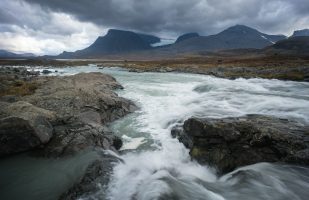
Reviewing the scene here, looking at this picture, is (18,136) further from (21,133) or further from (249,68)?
(249,68)

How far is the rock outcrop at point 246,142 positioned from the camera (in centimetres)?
906

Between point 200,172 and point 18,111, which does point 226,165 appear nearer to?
point 200,172

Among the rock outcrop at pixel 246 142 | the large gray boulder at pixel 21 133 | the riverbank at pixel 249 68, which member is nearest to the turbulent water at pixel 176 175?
the rock outcrop at pixel 246 142

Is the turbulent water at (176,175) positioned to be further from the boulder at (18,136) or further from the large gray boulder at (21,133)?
the boulder at (18,136)

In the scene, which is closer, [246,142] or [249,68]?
[246,142]

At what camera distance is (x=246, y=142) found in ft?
31.8

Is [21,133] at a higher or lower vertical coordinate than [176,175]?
higher

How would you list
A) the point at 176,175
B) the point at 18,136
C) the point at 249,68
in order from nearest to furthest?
the point at 176,175 → the point at 18,136 → the point at 249,68

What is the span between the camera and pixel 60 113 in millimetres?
14406

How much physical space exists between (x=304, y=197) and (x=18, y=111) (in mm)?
12337

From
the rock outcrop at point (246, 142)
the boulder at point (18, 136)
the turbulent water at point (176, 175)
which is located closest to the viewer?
the turbulent water at point (176, 175)

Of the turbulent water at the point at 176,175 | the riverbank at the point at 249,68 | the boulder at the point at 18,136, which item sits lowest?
the riverbank at the point at 249,68

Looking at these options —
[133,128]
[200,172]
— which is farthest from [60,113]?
[200,172]

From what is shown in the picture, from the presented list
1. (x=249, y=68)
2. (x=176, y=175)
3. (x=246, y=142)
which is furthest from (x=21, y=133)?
(x=249, y=68)
